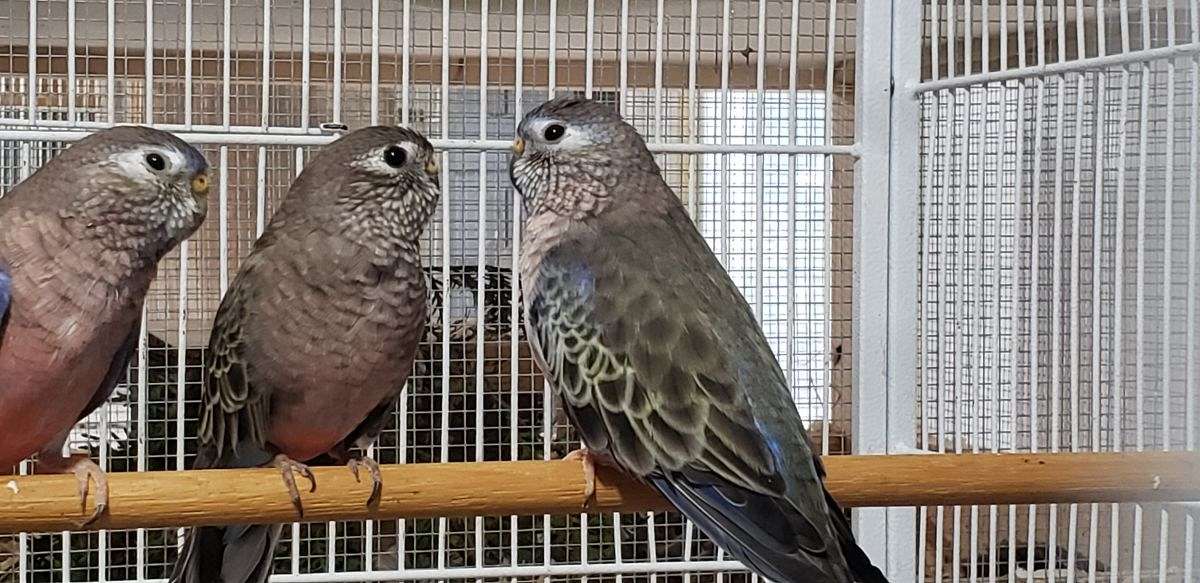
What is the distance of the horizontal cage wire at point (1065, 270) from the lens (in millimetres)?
1257

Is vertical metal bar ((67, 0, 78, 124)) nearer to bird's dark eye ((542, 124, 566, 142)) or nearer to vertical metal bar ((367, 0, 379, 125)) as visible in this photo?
vertical metal bar ((367, 0, 379, 125))

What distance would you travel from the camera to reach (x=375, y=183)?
1340 millimetres

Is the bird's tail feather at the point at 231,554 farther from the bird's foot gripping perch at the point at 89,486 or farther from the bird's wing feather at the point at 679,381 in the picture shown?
the bird's wing feather at the point at 679,381

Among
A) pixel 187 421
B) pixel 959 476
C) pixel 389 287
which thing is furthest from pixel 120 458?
pixel 959 476

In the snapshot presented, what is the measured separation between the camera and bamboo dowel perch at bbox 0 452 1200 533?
1030mm

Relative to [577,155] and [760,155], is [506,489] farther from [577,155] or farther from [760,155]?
[760,155]

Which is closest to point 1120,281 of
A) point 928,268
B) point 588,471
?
point 928,268

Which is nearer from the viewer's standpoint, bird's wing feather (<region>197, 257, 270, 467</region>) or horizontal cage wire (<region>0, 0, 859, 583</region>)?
bird's wing feather (<region>197, 257, 270, 467</region>)

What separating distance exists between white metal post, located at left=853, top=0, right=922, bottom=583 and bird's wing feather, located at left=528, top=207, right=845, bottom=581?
15.0 inches

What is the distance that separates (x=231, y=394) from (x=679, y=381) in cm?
50

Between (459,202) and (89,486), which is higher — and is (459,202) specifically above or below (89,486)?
above

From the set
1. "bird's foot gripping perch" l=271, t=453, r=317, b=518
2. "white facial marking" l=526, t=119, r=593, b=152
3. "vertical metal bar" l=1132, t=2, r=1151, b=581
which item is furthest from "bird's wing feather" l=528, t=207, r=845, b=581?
"vertical metal bar" l=1132, t=2, r=1151, b=581

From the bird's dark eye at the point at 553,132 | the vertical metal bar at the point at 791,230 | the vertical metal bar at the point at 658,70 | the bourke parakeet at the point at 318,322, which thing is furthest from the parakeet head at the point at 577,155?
the vertical metal bar at the point at 791,230

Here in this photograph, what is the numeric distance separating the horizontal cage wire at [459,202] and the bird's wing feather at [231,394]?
0.62 feet
